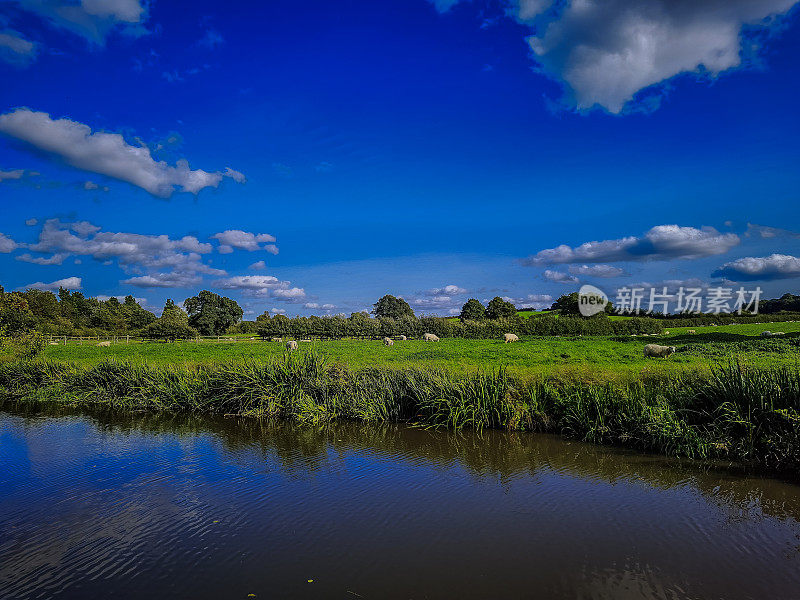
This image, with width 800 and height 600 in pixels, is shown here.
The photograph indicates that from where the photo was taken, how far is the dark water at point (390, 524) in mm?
5371

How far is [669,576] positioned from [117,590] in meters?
6.39

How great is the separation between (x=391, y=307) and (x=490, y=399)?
96712 millimetres

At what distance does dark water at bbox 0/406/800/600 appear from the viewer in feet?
17.6

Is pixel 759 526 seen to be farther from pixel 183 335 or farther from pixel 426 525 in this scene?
pixel 183 335

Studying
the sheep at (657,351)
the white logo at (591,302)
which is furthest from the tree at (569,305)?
the sheep at (657,351)

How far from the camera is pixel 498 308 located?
93.1 metres

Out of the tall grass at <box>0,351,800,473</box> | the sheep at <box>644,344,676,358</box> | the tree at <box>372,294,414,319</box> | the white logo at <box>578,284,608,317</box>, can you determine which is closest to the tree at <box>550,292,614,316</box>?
the white logo at <box>578,284,608,317</box>

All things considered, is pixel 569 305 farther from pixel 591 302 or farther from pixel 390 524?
pixel 390 524

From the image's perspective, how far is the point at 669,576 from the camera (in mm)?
5484

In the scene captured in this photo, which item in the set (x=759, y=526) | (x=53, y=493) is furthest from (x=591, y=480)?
(x=53, y=493)

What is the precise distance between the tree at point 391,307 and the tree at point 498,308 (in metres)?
21.9

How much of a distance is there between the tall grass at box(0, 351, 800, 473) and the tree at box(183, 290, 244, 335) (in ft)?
230

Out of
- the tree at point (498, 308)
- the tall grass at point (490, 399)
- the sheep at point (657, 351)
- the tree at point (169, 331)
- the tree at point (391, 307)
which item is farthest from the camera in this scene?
the tree at point (391, 307)

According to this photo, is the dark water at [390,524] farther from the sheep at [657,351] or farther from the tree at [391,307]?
the tree at [391,307]
